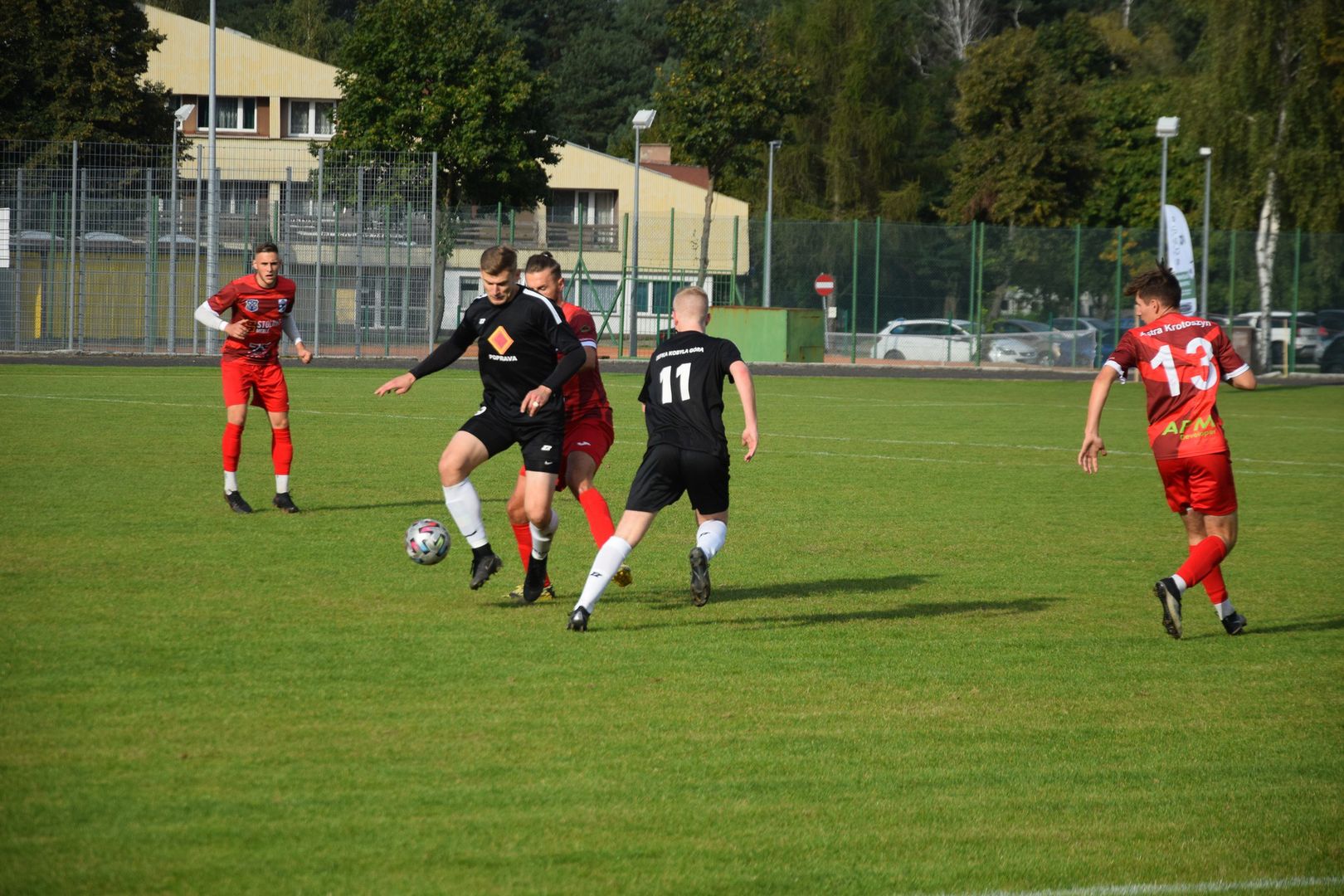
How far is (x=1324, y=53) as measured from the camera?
1575 inches

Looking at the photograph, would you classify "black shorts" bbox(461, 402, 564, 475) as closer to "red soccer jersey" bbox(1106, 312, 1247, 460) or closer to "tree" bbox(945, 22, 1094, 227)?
"red soccer jersey" bbox(1106, 312, 1247, 460)

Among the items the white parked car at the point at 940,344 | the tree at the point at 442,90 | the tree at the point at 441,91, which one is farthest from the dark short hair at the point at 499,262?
the tree at the point at 441,91

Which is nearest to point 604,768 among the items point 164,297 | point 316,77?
point 164,297

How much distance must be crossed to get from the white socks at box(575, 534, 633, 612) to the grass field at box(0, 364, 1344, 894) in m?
0.19

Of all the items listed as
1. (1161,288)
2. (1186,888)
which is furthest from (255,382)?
(1186,888)

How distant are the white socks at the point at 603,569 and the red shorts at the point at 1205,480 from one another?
2.75 meters

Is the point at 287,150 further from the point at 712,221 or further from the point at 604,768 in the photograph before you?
the point at 604,768

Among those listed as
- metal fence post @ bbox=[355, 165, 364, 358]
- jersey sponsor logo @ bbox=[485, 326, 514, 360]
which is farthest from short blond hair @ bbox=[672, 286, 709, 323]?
metal fence post @ bbox=[355, 165, 364, 358]

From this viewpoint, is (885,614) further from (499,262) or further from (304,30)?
(304,30)

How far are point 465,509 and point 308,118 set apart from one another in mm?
54593

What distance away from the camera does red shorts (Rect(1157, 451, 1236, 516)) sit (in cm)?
782

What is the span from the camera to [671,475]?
770cm

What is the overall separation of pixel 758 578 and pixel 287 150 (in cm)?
2662

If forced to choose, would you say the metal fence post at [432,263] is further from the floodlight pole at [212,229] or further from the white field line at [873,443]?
the white field line at [873,443]
